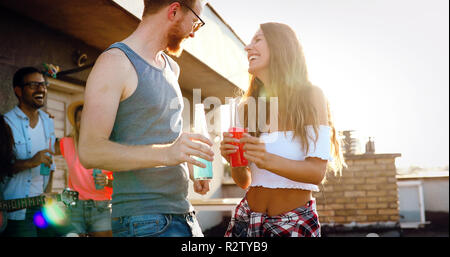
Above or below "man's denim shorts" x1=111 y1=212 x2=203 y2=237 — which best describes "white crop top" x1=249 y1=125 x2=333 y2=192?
above

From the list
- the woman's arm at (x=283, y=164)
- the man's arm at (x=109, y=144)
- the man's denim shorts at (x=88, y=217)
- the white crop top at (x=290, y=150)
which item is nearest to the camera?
the man's arm at (x=109, y=144)

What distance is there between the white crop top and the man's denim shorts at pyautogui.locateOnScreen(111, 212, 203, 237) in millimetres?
568

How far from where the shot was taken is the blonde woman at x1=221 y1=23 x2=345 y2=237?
187cm

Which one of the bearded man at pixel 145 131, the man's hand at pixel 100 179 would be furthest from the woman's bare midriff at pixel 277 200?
the man's hand at pixel 100 179

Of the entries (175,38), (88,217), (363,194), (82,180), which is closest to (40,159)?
(82,180)

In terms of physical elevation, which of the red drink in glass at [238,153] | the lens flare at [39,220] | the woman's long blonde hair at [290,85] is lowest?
the lens flare at [39,220]

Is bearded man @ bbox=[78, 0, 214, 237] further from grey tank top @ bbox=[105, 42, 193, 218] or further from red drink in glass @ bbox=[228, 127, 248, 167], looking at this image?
red drink in glass @ bbox=[228, 127, 248, 167]

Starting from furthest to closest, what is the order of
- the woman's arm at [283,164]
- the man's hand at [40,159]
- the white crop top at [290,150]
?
1. the man's hand at [40,159]
2. the white crop top at [290,150]
3. the woman's arm at [283,164]

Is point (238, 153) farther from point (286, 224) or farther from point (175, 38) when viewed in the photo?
point (175, 38)

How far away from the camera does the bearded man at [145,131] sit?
1.43 meters

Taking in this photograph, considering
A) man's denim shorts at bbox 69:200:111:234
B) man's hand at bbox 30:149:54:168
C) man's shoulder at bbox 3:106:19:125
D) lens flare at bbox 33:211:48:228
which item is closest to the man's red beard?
man's hand at bbox 30:149:54:168

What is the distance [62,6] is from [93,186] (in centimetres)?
198

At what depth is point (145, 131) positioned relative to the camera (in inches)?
63.1

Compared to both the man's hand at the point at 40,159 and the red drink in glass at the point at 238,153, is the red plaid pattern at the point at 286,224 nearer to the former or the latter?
the red drink in glass at the point at 238,153
